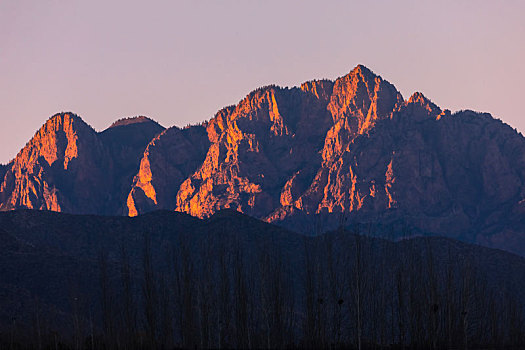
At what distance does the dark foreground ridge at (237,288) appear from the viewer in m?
67.1

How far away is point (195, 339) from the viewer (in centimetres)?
7000

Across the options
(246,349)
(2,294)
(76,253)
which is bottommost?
(246,349)

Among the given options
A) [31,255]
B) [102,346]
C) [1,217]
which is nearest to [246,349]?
[102,346]

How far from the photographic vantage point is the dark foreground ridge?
6712 cm

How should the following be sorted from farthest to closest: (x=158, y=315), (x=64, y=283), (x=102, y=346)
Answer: (x=64, y=283), (x=158, y=315), (x=102, y=346)

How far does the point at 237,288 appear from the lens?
71.1m

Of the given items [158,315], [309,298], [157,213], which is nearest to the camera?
[309,298]

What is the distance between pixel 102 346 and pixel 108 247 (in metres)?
85.2

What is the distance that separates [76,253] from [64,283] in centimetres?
3490

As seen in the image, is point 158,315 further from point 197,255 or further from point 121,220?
point 121,220

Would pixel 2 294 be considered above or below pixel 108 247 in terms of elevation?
below

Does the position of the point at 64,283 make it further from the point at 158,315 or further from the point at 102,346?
the point at 102,346

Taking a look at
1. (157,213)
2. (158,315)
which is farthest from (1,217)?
(158,315)

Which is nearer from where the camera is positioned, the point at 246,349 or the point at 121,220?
the point at 246,349
